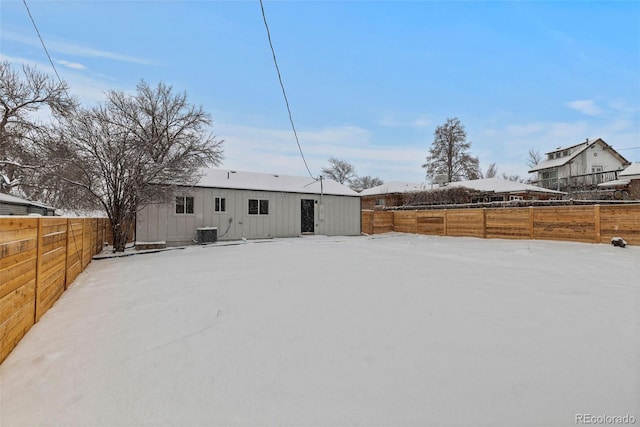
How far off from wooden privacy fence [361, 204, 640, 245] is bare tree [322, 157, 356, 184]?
2358 centimetres

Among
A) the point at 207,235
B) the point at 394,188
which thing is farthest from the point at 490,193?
the point at 207,235

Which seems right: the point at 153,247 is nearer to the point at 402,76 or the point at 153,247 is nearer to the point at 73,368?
the point at 73,368

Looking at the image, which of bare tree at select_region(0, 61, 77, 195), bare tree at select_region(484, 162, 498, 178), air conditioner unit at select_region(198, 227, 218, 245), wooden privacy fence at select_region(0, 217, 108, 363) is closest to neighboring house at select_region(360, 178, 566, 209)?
air conditioner unit at select_region(198, 227, 218, 245)

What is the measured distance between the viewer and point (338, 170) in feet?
130

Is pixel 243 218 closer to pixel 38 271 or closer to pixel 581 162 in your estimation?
pixel 38 271

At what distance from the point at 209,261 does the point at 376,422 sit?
20.5 ft

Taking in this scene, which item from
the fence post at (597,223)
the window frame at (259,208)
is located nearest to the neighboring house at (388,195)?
the window frame at (259,208)

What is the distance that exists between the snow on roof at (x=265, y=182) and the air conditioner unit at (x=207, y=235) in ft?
5.88

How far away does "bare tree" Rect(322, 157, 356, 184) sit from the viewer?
3944 cm

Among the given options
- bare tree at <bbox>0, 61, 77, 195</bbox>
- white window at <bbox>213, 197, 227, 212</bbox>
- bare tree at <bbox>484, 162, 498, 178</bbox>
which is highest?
bare tree at <bbox>484, 162, 498, 178</bbox>

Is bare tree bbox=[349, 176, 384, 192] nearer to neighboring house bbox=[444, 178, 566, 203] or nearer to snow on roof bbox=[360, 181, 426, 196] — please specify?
snow on roof bbox=[360, 181, 426, 196]

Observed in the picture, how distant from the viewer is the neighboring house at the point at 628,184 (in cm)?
1675

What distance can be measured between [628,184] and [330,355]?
84.0 ft

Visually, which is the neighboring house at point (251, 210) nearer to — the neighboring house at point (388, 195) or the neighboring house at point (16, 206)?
the neighboring house at point (16, 206)
